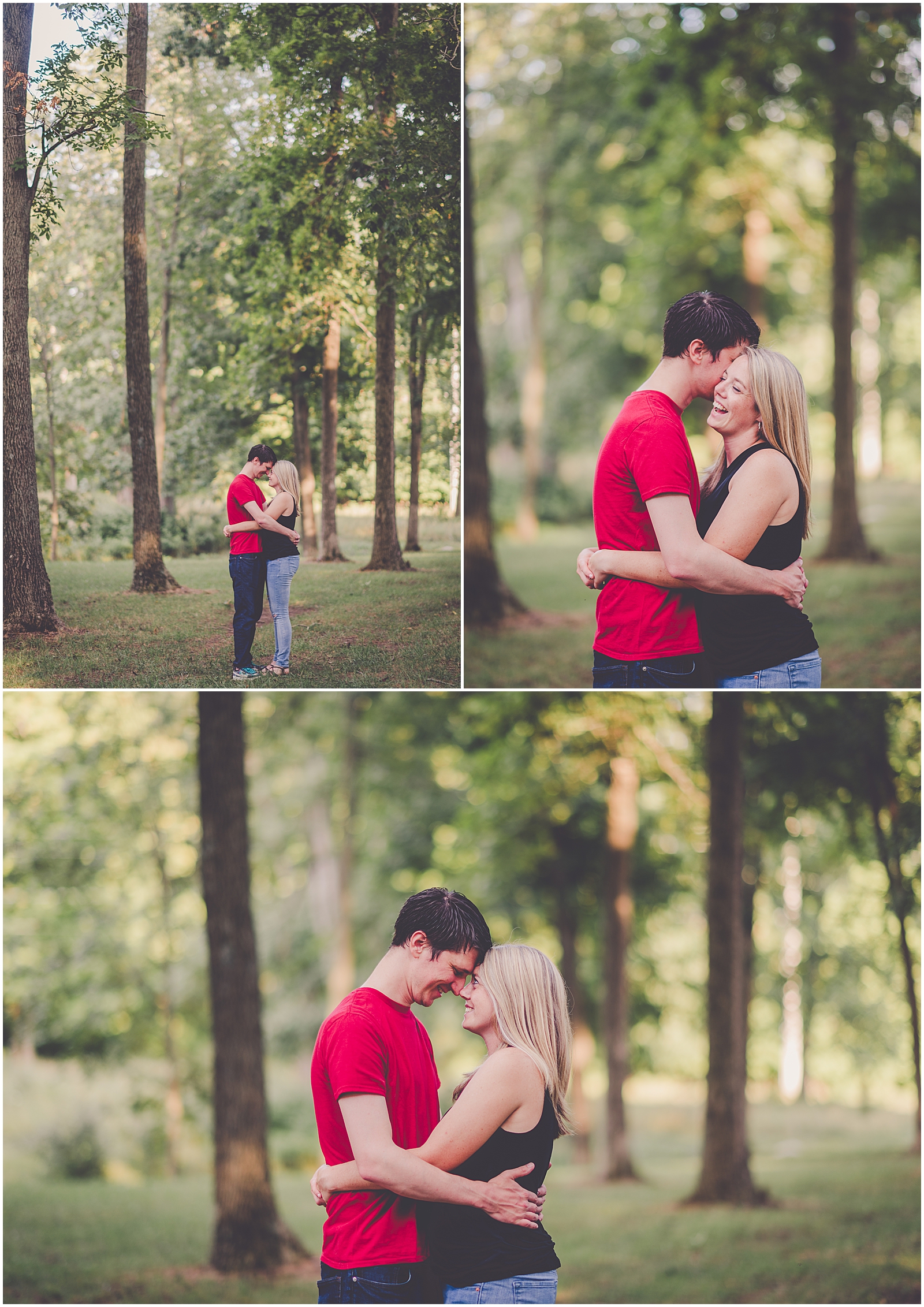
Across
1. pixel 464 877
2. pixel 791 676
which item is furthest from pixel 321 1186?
pixel 464 877

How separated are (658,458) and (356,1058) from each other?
2.15 m

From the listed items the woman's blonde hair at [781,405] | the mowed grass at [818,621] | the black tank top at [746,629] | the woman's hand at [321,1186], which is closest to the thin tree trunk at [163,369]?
the mowed grass at [818,621]

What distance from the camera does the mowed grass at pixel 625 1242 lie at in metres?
6.93

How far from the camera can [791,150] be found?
1634cm

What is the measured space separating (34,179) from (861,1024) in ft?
62.7

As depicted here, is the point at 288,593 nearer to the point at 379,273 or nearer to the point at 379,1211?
the point at 379,273

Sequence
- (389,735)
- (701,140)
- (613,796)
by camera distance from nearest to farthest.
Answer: (701,140) → (613,796) → (389,735)

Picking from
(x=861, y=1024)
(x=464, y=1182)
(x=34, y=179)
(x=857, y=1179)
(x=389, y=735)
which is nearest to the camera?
(x=464, y=1182)

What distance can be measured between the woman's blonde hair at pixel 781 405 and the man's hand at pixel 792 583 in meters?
0.25

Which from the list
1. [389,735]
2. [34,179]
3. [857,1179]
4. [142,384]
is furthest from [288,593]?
[389,735]

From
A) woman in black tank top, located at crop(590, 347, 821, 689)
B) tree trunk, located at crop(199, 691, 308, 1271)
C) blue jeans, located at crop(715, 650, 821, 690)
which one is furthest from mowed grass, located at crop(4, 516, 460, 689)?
blue jeans, located at crop(715, 650, 821, 690)

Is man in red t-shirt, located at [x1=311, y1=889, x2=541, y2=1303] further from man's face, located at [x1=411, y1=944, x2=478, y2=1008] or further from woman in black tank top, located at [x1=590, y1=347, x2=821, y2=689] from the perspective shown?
woman in black tank top, located at [x1=590, y1=347, x2=821, y2=689]

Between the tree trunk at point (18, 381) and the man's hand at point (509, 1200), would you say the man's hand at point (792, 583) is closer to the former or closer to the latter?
the man's hand at point (509, 1200)

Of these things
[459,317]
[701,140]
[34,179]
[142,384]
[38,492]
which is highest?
[701,140]
